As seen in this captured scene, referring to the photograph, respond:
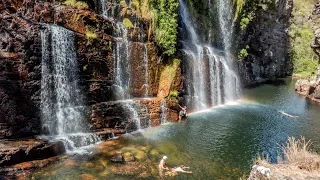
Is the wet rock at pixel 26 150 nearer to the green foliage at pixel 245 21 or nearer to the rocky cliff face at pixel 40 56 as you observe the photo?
the rocky cliff face at pixel 40 56

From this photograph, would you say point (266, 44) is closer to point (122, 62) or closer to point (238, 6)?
point (238, 6)

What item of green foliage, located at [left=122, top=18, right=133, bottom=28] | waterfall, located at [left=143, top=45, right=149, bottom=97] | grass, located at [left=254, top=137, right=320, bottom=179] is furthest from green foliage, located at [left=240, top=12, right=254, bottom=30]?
grass, located at [left=254, top=137, right=320, bottom=179]

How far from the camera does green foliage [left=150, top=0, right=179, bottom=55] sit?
896 inches

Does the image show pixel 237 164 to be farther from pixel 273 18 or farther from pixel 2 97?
pixel 273 18

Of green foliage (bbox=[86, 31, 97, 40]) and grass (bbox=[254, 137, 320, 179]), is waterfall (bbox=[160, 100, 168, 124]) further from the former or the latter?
grass (bbox=[254, 137, 320, 179])

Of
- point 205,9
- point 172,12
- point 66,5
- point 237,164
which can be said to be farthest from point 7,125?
point 205,9

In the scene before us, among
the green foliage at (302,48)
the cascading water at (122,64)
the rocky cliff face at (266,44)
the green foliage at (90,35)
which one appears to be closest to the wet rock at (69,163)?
the cascading water at (122,64)

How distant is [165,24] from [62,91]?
10.3m

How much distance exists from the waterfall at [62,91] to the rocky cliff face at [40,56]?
406 millimetres

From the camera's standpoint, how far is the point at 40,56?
16438mm

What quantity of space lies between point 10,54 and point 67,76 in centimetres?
346

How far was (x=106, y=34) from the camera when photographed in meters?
20.1

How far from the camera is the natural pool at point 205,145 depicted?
13609 millimetres

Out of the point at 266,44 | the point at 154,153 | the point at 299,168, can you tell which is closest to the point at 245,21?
the point at 266,44
